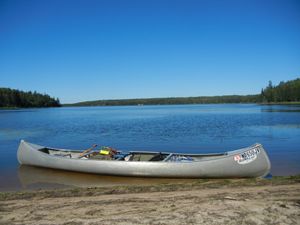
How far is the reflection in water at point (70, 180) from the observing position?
10.0 metres

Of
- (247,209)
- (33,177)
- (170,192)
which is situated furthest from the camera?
(33,177)

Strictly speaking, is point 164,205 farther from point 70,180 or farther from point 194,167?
point 70,180

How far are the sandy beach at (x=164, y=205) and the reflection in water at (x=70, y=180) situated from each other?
5.87 ft

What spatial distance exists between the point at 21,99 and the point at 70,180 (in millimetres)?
123152

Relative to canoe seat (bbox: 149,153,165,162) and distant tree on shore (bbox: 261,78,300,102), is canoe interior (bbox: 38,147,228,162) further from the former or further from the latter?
distant tree on shore (bbox: 261,78,300,102)

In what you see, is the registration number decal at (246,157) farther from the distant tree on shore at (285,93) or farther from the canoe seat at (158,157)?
the distant tree on shore at (285,93)

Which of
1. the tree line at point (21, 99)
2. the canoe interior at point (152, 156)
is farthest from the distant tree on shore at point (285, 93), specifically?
the tree line at point (21, 99)

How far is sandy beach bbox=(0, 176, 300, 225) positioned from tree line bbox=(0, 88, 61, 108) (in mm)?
115565

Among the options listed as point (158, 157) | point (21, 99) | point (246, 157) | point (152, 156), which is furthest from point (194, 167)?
point (21, 99)

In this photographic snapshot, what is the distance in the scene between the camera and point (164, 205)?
608 cm

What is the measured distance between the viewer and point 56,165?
11.8 m

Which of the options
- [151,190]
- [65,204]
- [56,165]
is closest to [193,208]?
[151,190]

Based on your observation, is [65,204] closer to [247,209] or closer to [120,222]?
[120,222]

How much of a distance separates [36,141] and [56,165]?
12035 mm
